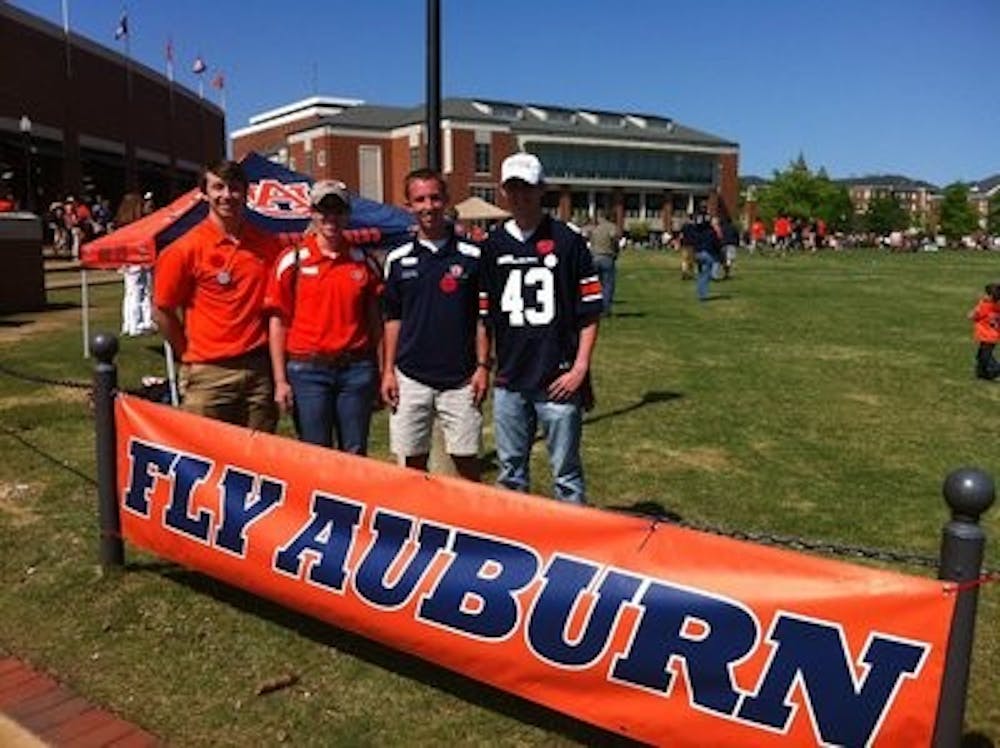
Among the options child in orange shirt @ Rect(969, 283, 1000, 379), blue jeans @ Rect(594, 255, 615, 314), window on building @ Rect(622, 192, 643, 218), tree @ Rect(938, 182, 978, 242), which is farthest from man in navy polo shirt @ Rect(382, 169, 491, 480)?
tree @ Rect(938, 182, 978, 242)

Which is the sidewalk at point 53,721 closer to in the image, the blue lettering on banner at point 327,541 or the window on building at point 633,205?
the blue lettering on banner at point 327,541

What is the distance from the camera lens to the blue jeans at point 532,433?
14.4 ft

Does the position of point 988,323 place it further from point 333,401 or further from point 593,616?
point 593,616

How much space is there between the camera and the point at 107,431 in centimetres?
Result: 484

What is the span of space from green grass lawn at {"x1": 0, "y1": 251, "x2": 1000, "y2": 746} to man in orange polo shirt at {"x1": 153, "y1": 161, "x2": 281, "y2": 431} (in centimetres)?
101

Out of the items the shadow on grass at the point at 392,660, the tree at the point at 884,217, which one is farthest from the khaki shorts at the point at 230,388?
the tree at the point at 884,217

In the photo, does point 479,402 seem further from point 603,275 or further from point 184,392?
point 603,275

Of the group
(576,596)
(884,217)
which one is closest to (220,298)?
(576,596)

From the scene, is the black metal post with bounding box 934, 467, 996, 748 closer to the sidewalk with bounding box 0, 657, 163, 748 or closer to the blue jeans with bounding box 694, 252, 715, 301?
the sidewalk with bounding box 0, 657, 163, 748

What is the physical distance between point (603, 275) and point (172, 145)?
139ft

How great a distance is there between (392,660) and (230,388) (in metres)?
1.61

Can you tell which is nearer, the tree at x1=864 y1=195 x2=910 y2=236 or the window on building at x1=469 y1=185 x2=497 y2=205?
the window on building at x1=469 y1=185 x2=497 y2=205

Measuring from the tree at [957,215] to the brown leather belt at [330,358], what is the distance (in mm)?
134228

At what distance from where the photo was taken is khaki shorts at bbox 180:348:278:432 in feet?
15.9
